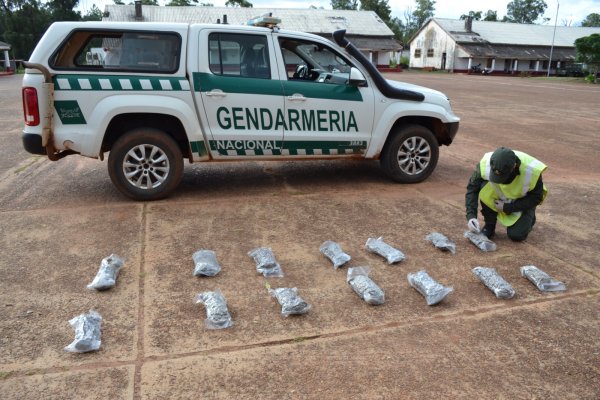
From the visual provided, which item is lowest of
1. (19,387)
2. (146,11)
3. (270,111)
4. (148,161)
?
(19,387)

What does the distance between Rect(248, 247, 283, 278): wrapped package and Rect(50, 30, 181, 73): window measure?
7.86 feet

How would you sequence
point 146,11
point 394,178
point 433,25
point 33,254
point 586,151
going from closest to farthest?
point 33,254 < point 394,178 < point 586,151 < point 146,11 < point 433,25

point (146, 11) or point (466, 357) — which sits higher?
point (146, 11)

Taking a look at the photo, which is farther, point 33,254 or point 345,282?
point 33,254

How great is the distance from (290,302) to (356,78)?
3403mm

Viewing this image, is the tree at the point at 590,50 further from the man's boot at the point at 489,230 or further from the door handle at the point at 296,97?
the man's boot at the point at 489,230

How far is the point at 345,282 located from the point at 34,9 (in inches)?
2496

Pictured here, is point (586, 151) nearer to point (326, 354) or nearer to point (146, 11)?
point (326, 354)

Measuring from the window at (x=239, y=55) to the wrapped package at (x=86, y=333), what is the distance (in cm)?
319

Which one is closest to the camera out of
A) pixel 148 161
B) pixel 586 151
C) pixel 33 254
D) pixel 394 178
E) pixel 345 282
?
pixel 345 282

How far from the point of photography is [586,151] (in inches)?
374

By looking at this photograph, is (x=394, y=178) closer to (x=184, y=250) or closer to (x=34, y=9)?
(x=184, y=250)

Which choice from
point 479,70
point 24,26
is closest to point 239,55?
point 24,26

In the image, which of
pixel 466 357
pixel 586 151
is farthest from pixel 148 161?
pixel 586 151
